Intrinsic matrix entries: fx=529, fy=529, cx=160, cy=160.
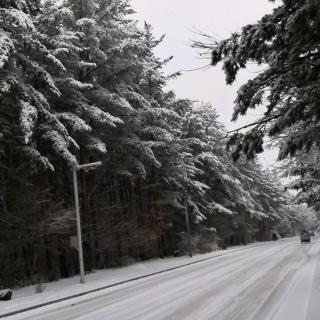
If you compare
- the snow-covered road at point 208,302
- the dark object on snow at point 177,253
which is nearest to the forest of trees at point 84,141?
the dark object on snow at point 177,253

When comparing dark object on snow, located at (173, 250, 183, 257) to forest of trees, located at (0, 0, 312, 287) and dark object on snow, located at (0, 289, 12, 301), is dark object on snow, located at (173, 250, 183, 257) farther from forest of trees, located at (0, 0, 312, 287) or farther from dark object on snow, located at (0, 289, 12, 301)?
dark object on snow, located at (0, 289, 12, 301)

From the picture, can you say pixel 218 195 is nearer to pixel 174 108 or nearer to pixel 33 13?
pixel 174 108

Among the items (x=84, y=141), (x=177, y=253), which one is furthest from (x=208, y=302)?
(x=177, y=253)

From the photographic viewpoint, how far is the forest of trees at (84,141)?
75.7ft

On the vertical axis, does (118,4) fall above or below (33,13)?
above

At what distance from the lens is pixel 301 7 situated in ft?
25.6

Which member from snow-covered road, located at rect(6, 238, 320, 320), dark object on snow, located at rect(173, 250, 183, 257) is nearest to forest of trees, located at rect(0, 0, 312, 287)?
dark object on snow, located at rect(173, 250, 183, 257)

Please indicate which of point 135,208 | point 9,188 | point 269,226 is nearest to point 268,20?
point 9,188

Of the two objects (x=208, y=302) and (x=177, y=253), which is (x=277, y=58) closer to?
(x=208, y=302)

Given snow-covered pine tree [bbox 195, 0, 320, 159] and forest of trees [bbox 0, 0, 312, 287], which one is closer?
snow-covered pine tree [bbox 195, 0, 320, 159]

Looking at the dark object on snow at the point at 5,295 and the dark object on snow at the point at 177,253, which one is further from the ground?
the dark object on snow at the point at 177,253

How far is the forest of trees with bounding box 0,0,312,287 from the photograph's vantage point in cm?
2308

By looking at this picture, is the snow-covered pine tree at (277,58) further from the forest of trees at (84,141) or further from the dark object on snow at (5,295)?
the dark object on snow at (5,295)

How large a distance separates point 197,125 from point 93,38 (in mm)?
23681
